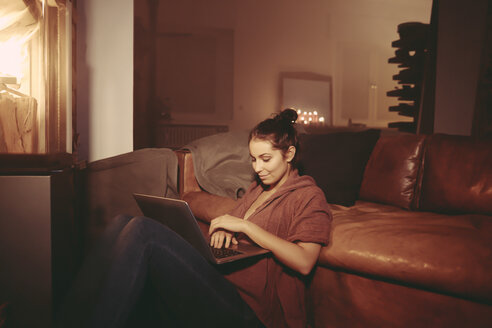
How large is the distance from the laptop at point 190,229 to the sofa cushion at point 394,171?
2.92 feet

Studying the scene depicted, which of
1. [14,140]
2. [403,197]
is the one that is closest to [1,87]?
[14,140]

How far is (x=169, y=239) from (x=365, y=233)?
2.15 feet

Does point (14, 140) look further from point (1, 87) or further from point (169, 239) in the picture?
point (169, 239)

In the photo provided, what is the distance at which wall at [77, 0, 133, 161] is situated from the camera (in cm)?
216

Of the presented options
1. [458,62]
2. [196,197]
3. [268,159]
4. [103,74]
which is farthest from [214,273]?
[458,62]

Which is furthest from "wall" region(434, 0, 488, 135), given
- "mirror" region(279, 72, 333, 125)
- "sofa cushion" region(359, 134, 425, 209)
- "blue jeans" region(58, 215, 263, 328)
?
"mirror" region(279, 72, 333, 125)

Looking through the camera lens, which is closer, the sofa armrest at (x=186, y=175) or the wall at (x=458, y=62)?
the sofa armrest at (x=186, y=175)

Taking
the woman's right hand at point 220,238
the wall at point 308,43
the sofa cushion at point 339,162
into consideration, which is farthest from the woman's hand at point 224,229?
the wall at point 308,43

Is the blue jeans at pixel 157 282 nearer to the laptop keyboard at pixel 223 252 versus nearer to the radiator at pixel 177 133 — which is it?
the laptop keyboard at pixel 223 252

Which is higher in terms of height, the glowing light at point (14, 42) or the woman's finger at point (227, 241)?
the glowing light at point (14, 42)

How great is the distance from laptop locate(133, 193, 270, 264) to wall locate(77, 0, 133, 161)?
1.16 m

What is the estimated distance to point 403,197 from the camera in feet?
5.56

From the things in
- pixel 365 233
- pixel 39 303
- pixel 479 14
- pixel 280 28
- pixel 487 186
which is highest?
pixel 280 28

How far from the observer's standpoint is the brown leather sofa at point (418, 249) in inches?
40.1
